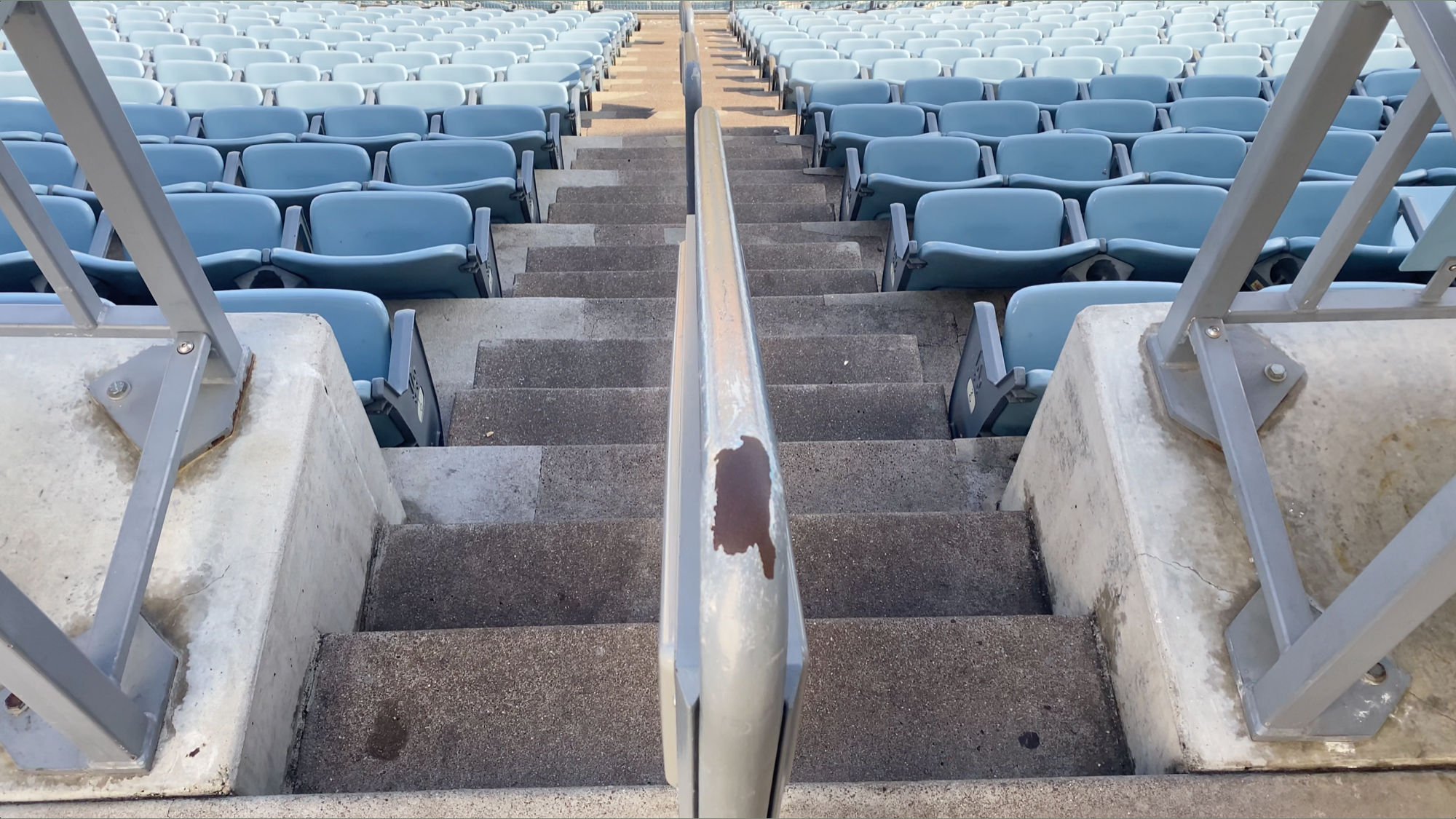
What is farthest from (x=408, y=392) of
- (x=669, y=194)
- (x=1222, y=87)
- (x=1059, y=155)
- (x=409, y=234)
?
(x=1222, y=87)

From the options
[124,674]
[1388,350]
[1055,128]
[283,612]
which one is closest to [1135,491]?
[1388,350]

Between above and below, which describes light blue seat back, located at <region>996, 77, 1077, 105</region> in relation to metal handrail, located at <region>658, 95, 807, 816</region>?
below

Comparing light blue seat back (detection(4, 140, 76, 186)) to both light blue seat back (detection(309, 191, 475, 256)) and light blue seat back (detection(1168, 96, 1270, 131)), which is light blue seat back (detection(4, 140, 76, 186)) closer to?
light blue seat back (detection(309, 191, 475, 256))

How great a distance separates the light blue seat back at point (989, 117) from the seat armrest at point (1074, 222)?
2080mm

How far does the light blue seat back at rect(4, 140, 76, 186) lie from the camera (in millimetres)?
3688

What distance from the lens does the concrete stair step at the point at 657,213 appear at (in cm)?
465

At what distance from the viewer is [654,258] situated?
3.94 m

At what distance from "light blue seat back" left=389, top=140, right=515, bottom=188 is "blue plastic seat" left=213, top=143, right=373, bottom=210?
0.54ft

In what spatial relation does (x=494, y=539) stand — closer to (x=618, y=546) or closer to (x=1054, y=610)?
(x=618, y=546)

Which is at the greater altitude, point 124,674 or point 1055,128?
point 124,674

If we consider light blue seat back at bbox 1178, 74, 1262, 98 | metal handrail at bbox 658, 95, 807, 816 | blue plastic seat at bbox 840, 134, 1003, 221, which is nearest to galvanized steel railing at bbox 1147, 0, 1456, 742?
metal handrail at bbox 658, 95, 807, 816

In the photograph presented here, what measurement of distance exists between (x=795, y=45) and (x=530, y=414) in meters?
7.78

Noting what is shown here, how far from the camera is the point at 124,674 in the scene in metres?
1.08

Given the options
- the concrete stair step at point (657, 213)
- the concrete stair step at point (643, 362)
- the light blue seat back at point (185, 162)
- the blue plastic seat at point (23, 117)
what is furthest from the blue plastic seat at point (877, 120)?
the blue plastic seat at point (23, 117)
